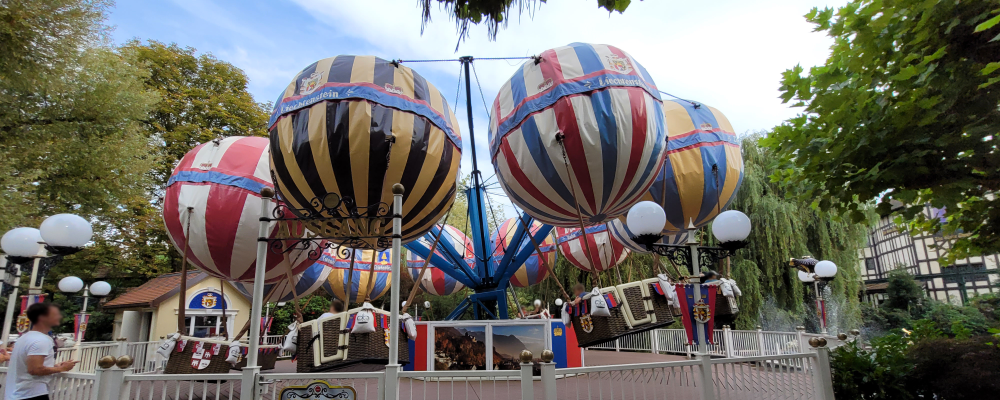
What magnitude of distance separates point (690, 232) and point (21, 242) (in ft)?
24.9

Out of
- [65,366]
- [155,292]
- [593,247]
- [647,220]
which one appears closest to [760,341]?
[593,247]

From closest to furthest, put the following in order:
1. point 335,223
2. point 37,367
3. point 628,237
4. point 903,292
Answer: point 37,367
point 335,223
point 628,237
point 903,292

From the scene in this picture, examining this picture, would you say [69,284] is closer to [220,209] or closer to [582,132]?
[220,209]

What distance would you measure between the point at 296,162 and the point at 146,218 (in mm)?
16084

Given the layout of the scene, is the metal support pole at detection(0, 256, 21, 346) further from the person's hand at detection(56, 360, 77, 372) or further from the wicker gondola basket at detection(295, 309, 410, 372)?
the wicker gondola basket at detection(295, 309, 410, 372)

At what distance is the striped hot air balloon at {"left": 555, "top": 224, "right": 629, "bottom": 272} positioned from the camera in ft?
37.1

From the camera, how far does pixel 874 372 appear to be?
221 inches

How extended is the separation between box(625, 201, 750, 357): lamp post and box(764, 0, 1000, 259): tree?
0.85 m

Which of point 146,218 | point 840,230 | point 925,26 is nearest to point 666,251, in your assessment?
point 925,26

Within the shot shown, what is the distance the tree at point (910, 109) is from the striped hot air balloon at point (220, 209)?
622cm

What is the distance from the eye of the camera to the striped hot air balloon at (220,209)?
6895mm

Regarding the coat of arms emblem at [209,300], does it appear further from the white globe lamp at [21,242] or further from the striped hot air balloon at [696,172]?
the striped hot air balloon at [696,172]

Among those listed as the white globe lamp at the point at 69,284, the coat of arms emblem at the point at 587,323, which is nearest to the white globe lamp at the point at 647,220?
the coat of arms emblem at the point at 587,323

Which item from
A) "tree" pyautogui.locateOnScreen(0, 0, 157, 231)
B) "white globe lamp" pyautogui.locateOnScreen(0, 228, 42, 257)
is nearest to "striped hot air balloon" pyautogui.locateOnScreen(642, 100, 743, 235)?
"white globe lamp" pyautogui.locateOnScreen(0, 228, 42, 257)
